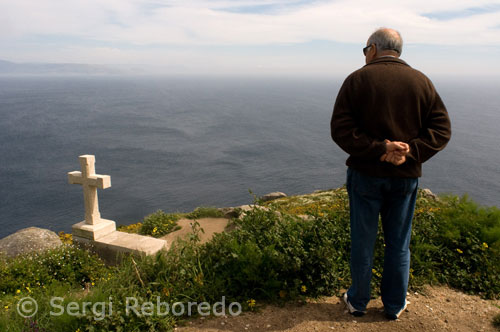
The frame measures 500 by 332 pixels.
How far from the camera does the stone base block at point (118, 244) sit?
335 inches

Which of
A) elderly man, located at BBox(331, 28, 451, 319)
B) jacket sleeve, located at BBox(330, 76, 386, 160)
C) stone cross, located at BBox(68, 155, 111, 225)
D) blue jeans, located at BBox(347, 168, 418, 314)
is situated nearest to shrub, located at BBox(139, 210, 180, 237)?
stone cross, located at BBox(68, 155, 111, 225)

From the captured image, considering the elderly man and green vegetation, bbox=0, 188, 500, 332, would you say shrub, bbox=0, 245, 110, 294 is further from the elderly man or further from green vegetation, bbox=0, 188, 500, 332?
the elderly man

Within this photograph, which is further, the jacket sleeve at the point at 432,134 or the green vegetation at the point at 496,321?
the green vegetation at the point at 496,321

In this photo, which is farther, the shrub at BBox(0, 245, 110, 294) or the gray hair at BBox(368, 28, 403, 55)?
the shrub at BBox(0, 245, 110, 294)

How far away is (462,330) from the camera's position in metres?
4.05

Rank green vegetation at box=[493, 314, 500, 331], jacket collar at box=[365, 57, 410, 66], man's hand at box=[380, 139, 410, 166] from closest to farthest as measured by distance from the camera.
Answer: man's hand at box=[380, 139, 410, 166] → jacket collar at box=[365, 57, 410, 66] → green vegetation at box=[493, 314, 500, 331]

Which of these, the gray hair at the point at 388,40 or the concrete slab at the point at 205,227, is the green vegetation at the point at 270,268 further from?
the concrete slab at the point at 205,227

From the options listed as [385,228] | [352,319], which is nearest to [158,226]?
[352,319]

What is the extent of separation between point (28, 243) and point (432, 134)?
9835mm

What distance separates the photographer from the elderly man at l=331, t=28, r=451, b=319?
363 centimetres

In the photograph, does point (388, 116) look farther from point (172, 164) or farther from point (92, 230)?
point (172, 164)

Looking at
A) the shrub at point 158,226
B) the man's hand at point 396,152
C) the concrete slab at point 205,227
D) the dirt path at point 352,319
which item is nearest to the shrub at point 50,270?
the concrete slab at point 205,227

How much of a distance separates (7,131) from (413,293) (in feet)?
317

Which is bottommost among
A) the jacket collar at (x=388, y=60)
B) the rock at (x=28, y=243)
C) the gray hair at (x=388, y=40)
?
the rock at (x=28, y=243)
